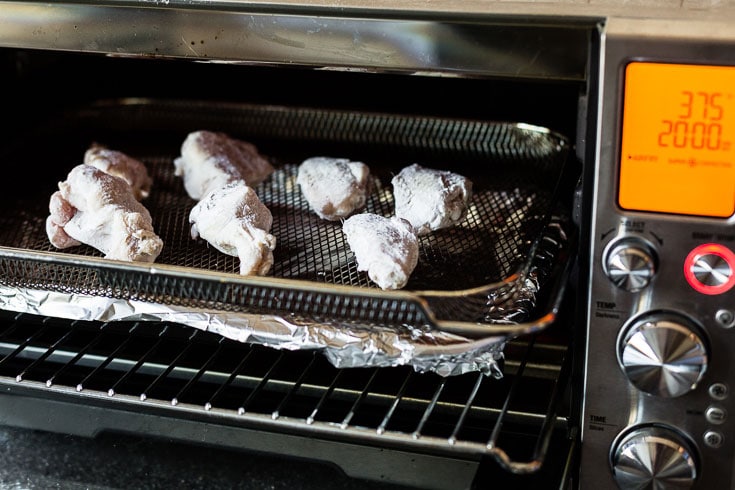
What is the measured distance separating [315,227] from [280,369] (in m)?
0.18

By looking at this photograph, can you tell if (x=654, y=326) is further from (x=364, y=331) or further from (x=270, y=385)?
(x=270, y=385)

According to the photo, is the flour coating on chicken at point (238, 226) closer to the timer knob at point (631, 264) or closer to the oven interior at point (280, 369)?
the oven interior at point (280, 369)

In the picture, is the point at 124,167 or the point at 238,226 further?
the point at 124,167

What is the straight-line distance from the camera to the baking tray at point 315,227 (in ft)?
2.79

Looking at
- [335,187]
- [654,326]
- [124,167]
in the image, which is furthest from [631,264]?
[124,167]

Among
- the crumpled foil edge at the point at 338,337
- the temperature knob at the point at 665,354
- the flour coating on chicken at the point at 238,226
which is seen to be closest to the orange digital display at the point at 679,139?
the temperature knob at the point at 665,354

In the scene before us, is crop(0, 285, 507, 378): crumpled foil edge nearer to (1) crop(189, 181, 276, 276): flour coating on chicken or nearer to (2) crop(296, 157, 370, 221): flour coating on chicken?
(1) crop(189, 181, 276, 276): flour coating on chicken

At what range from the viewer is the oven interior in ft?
3.00

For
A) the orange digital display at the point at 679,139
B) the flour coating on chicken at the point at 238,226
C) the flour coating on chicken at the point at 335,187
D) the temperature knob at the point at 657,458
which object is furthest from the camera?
the flour coating on chicken at the point at 335,187

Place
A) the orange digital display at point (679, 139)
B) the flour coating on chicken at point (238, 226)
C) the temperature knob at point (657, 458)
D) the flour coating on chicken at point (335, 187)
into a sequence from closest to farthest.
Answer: the orange digital display at point (679, 139)
the temperature knob at point (657, 458)
the flour coating on chicken at point (238, 226)
the flour coating on chicken at point (335, 187)

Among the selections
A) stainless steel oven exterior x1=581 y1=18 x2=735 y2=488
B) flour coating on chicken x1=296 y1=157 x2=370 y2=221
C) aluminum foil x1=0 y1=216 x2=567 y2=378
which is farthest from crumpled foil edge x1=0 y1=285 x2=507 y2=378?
flour coating on chicken x1=296 y1=157 x2=370 y2=221

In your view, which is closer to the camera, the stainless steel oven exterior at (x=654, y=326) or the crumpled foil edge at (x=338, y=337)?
the stainless steel oven exterior at (x=654, y=326)

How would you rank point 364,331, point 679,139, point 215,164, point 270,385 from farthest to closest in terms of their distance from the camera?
point 215,164 → point 270,385 → point 364,331 → point 679,139

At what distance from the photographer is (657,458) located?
0.85 m
